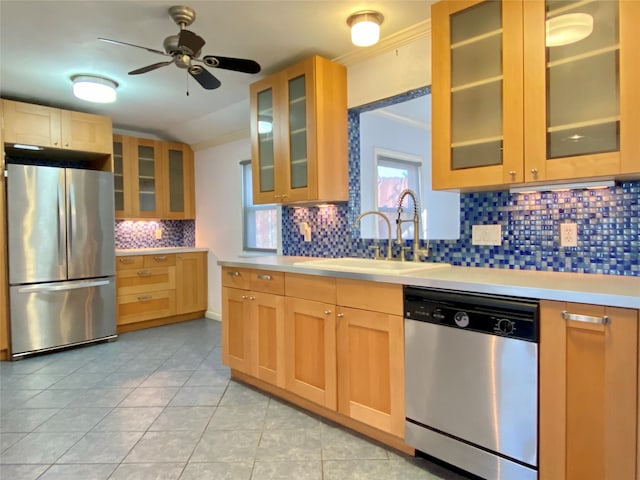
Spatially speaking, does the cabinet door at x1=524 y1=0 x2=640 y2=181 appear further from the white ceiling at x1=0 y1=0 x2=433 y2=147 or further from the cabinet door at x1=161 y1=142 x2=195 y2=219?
the cabinet door at x1=161 y1=142 x2=195 y2=219

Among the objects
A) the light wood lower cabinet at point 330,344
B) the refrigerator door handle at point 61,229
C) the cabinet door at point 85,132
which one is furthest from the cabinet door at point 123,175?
the light wood lower cabinet at point 330,344

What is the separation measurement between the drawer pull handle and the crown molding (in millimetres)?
1811

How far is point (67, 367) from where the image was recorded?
3314mm

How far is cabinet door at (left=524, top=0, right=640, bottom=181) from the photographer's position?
1.50 meters

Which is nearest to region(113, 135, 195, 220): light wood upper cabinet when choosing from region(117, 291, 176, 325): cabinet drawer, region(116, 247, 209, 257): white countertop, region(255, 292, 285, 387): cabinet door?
region(116, 247, 209, 257): white countertop

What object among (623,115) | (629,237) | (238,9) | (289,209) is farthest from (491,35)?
(289,209)

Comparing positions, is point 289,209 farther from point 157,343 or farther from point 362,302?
point 157,343

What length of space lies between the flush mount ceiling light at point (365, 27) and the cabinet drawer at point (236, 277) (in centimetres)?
164

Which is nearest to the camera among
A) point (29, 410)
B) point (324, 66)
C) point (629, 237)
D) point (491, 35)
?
point (629, 237)

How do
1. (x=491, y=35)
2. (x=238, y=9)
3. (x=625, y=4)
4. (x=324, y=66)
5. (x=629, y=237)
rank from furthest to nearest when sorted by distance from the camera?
(x=324, y=66) < (x=238, y=9) < (x=491, y=35) < (x=629, y=237) < (x=625, y=4)

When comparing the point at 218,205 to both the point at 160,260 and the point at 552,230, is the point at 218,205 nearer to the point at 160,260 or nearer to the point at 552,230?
the point at 160,260

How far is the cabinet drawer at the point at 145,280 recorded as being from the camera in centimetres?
438

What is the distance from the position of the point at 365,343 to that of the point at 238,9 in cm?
200

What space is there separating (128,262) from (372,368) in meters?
3.42
